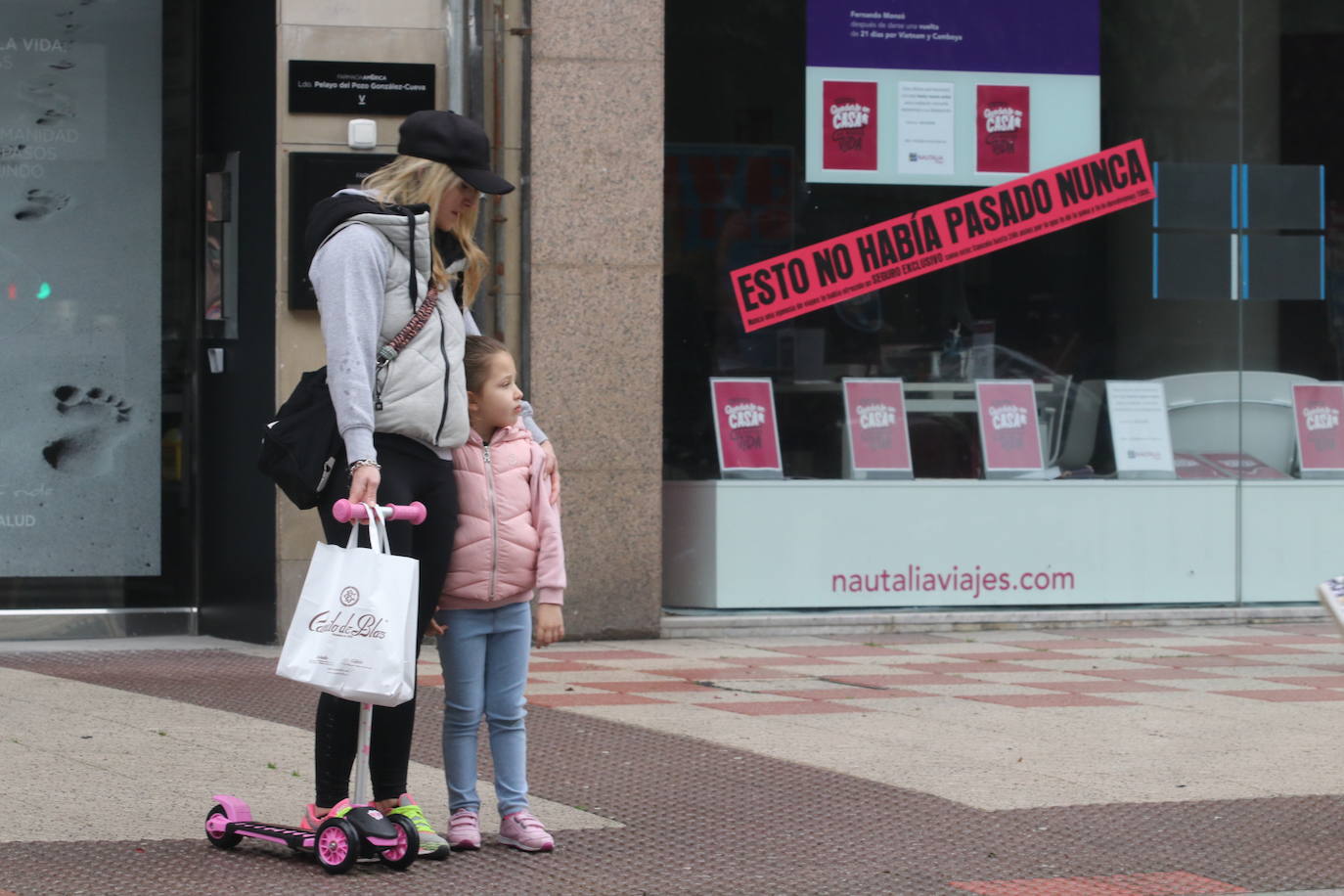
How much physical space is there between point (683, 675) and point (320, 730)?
12.9 ft

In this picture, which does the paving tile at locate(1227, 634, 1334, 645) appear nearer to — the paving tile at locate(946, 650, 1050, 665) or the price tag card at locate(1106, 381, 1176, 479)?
the price tag card at locate(1106, 381, 1176, 479)

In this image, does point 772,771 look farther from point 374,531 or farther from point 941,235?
point 941,235

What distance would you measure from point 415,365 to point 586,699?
3.27 meters

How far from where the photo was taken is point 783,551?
10.5 m

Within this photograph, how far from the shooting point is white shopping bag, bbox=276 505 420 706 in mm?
4516

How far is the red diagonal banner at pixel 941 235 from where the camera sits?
1059cm

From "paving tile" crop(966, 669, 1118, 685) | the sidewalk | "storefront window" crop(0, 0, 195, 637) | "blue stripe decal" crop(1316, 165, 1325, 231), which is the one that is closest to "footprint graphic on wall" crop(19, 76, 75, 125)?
"storefront window" crop(0, 0, 195, 637)

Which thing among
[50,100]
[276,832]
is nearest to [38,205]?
[50,100]

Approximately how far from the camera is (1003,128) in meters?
10.8

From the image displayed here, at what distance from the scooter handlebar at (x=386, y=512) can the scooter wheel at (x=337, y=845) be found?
0.69m

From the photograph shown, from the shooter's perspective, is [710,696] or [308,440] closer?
[308,440]

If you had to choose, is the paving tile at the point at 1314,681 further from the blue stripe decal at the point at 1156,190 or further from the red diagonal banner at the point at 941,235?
the blue stripe decal at the point at 1156,190

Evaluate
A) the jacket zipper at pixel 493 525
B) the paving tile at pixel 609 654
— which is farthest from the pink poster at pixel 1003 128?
the jacket zipper at pixel 493 525

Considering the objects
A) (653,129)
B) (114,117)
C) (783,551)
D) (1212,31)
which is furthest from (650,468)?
(1212,31)
